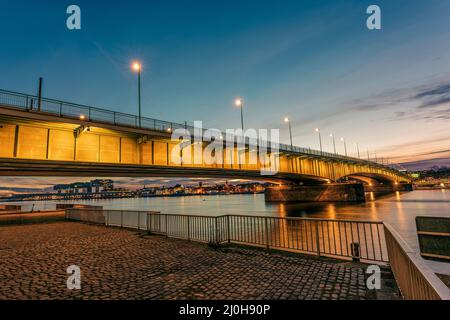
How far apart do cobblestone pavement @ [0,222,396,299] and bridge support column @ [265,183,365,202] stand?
60.1 metres

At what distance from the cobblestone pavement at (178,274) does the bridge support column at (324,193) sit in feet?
197

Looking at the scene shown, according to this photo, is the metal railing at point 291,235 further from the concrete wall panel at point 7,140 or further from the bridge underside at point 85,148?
the concrete wall panel at point 7,140

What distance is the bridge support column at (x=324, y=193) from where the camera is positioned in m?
60.6

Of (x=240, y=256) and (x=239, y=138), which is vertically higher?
(x=239, y=138)

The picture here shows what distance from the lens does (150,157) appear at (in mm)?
24406

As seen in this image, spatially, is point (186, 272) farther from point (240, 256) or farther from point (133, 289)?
point (240, 256)

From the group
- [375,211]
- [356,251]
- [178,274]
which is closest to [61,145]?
[178,274]

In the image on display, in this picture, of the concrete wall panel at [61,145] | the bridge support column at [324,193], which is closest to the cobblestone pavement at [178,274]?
the concrete wall panel at [61,145]

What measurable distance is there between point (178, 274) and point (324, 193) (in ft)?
210

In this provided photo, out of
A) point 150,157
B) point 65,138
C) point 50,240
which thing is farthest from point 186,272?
point 150,157

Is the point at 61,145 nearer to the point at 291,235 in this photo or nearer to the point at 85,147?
the point at 85,147

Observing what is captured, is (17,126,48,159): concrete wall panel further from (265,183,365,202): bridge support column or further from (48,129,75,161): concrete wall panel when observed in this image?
(265,183,365,202): bridge support column

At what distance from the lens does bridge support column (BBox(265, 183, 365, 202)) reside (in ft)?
199
